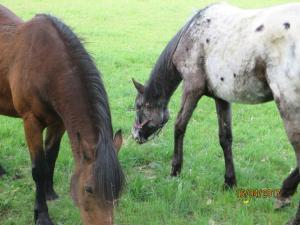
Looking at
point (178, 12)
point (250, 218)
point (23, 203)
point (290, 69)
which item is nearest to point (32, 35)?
point (23, 203)

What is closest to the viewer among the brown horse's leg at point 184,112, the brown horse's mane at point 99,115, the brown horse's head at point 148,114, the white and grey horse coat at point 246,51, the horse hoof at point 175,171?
the brown horse's mane at point 99,115

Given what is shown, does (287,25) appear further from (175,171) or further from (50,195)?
(50,195)

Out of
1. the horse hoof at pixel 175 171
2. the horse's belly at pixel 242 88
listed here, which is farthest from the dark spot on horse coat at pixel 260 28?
the horse hoof at pixel 175 171

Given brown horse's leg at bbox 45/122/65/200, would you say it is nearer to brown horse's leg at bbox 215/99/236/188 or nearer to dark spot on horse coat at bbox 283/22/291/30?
brown horse's leg at bbox 215/99/236/188

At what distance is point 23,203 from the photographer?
15.7 ft

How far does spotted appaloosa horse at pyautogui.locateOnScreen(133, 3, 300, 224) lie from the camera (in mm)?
3926

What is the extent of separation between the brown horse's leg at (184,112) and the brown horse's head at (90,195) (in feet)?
6.33

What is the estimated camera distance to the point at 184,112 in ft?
17.2

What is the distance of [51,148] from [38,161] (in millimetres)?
504

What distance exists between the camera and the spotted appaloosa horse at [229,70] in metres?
3.93

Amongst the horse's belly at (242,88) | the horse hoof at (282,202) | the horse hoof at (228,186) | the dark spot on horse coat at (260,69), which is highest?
the dark spot on horse coat at (260,69)

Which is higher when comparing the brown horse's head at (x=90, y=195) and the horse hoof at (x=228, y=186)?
the brown horse's head at (x=90, y=195)

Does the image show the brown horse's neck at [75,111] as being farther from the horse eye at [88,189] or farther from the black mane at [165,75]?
the black mane at [165,75]

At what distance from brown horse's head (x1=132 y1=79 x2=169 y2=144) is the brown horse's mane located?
1.83 m
